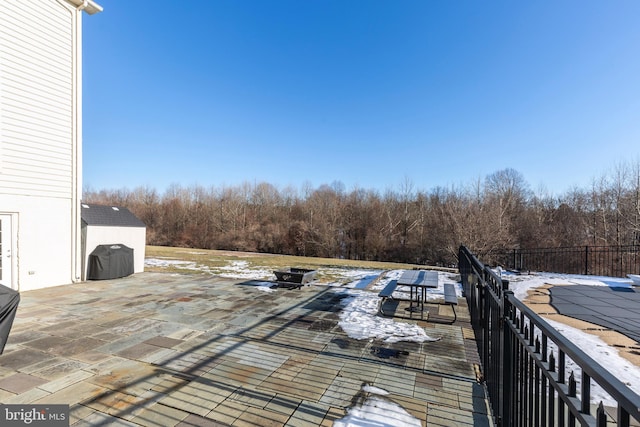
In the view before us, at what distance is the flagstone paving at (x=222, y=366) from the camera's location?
8.75ft

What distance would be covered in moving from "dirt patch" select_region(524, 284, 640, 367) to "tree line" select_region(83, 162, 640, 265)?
10941 mm

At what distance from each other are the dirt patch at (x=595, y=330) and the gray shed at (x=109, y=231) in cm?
1142

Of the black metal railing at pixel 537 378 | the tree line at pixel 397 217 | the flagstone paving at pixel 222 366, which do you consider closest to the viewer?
the black metal railing at pixel 537 378

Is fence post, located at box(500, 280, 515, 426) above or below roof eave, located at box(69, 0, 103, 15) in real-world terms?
below

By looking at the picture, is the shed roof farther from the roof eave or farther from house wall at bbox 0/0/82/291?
the roof eave

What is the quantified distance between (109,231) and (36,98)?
3.89 m

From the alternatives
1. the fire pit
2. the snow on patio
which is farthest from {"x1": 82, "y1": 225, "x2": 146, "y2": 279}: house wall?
the fire pit

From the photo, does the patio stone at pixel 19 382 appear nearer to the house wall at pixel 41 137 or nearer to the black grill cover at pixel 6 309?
the black grill cover at pixel 6 309

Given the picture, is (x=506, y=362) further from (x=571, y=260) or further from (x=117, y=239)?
(x=571, y=260)

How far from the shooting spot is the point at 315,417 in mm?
2586

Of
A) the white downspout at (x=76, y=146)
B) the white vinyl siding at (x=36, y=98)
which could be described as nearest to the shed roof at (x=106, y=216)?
the white downspout at (x=76, y=146)

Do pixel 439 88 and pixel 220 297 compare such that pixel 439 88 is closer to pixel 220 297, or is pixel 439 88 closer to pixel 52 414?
pixel 220 297

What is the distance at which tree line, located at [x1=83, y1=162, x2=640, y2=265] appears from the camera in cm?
1816

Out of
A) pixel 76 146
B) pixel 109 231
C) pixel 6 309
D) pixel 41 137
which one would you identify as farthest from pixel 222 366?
pixel 76 146
